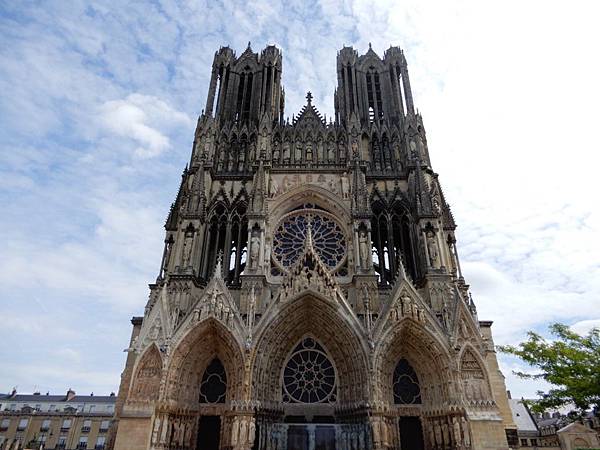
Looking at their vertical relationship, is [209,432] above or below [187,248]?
below

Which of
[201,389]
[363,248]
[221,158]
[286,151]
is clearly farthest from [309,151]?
[201,389]

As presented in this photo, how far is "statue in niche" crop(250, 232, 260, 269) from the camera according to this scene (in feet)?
59.3

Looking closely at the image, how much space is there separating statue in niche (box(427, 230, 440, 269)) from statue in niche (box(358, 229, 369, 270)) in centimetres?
271

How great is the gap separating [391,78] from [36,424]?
46.1 metres

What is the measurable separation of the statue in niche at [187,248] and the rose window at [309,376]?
6.06 m

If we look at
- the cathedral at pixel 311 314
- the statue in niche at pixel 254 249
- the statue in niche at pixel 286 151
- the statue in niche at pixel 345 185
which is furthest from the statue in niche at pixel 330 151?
the statue in niche at pixel 254 249

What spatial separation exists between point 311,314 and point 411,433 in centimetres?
576

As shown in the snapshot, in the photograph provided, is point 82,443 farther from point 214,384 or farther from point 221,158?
point 221,158

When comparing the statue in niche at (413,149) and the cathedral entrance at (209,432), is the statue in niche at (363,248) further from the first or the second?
the cathedral entrance at (209,432)

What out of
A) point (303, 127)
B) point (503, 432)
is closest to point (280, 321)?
point (503, 432)

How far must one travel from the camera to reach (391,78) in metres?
25.8

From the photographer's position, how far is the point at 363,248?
18516mm

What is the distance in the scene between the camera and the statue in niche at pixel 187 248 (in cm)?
1823

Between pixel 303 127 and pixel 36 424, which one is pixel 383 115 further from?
pixel 36 424
